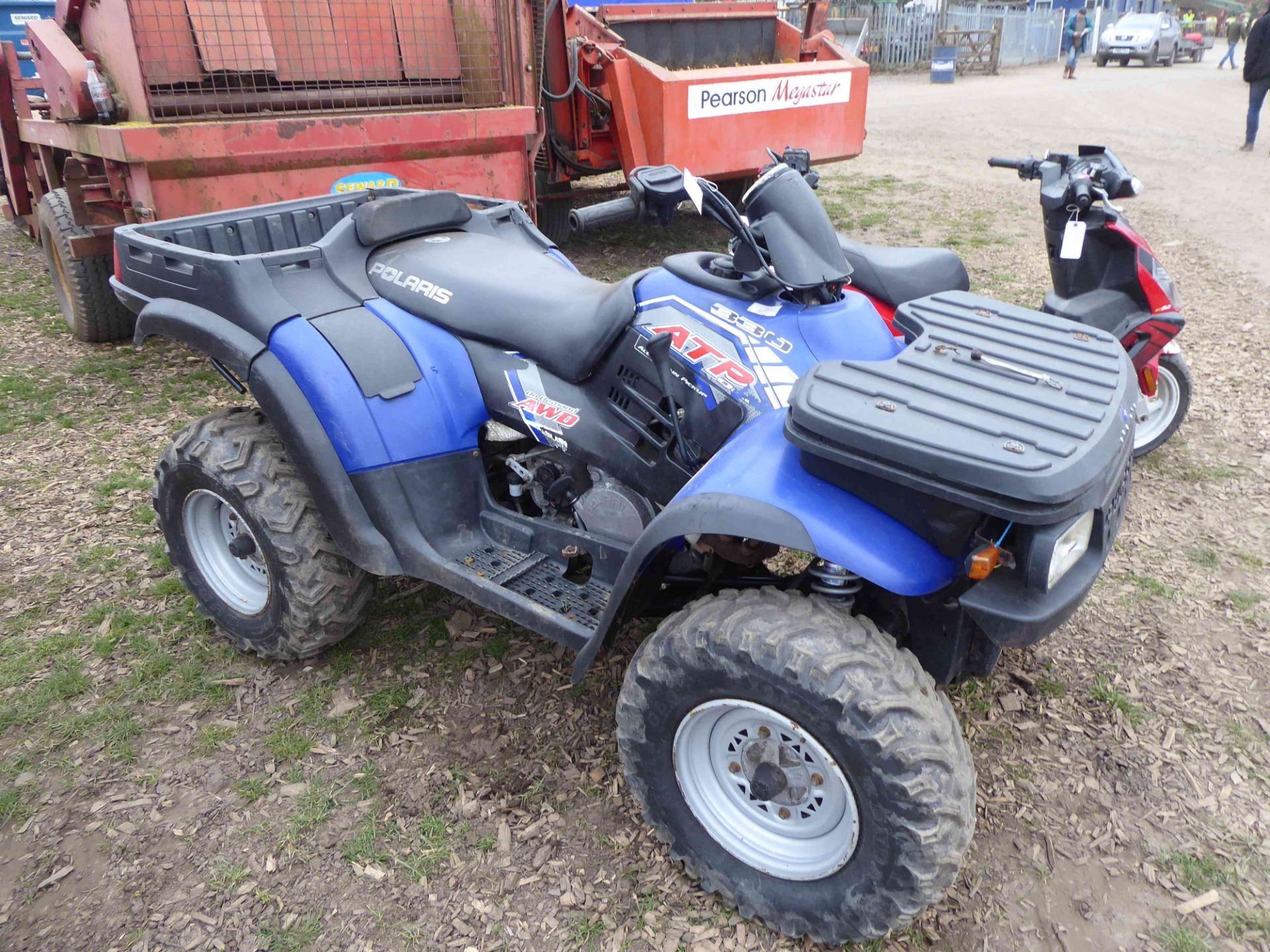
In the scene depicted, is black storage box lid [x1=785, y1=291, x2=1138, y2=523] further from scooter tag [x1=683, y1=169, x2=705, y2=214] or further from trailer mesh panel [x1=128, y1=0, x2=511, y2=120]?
trailer mesh panel [x1=128, y1=0, x2=511, y2=120]

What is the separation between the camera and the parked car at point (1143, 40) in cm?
2859

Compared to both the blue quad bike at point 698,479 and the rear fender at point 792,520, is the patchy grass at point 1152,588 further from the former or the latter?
the rear fender at point 792,520

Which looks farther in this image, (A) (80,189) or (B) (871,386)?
(A) (80,189)

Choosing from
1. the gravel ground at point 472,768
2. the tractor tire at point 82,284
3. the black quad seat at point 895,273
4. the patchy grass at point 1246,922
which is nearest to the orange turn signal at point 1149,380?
the gravel ground at point 472,768

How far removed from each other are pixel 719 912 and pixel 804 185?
184cm

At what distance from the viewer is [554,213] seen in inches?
303

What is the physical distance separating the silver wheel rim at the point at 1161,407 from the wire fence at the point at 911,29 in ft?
79.7

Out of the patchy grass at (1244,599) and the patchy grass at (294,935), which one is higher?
the patchy grass at (294,935)

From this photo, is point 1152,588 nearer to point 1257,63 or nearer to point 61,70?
point 61,70

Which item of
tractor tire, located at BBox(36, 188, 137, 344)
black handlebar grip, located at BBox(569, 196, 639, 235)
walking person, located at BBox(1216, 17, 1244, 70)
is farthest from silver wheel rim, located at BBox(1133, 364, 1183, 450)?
walking person, located at BBox(1216, 17, 1244, 70)

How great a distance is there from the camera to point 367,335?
2.78 meters

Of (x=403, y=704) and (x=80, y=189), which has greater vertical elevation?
(x=80, y=189)

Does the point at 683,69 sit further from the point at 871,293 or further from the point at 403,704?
the point at 403,704

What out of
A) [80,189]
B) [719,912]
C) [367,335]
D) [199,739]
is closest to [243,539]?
[199,739]
